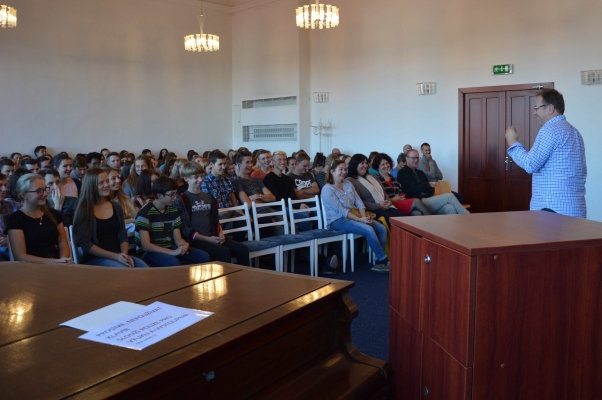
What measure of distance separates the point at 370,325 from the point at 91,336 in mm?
2751

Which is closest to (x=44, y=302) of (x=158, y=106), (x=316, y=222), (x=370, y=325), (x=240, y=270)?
(x=240, y=270)

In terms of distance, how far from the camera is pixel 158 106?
11.4 m

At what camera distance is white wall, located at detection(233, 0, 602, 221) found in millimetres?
7850

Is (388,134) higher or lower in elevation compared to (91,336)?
higher

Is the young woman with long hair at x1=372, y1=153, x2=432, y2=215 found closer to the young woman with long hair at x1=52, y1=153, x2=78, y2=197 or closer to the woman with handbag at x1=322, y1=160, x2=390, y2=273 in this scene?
the woman with handbag at x1=322, y1=160, x2=390, y2=273

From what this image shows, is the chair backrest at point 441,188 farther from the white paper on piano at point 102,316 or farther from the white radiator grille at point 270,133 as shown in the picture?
the white paper on piano at point 102,316

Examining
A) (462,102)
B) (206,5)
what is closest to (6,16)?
(206,5)

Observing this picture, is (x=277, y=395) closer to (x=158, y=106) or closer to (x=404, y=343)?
(x=404, y=343)

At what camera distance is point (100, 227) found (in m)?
3.88

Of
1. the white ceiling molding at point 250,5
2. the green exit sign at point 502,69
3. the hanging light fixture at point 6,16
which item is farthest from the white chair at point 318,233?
the white ceiling molding at point 250,5

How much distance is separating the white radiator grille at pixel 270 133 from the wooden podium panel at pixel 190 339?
31.5ft

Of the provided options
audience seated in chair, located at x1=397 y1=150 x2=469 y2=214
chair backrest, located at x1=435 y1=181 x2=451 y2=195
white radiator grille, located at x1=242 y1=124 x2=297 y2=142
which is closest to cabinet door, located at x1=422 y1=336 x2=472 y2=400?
audience seated in chair, located at x1=397 y1=150 x2=469 y2=214

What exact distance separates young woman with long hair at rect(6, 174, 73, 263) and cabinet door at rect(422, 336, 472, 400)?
2.34m

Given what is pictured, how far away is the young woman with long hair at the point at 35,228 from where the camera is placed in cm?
337
